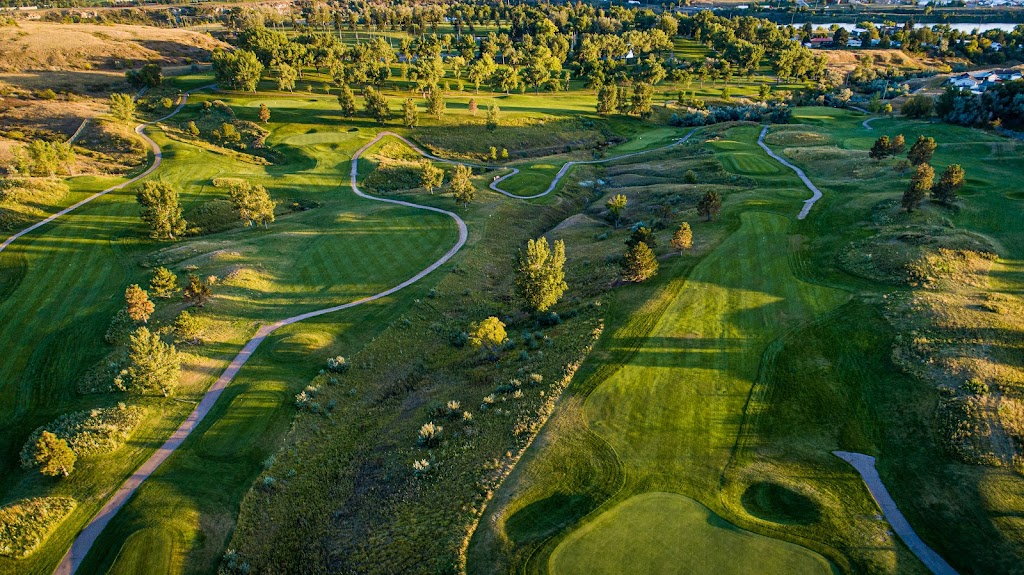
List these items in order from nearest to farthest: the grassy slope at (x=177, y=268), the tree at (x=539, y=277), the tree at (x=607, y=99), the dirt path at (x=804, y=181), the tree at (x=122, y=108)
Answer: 1. the grassy slope at (x=177, y=268)
2. the tree at (x=539, y=277)
3. the dirt path at (x=804, y=181)
4. the tree at (x=122, y=108)
5. the tree at (x=607, y=99)

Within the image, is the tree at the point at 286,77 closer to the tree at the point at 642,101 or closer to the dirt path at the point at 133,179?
the dirt path at the point at 133,179

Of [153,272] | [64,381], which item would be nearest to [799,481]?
[64,381]

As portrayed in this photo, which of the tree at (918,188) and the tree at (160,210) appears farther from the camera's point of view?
the tree at (160,210)

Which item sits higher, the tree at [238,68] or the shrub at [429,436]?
the tree at [238,68]

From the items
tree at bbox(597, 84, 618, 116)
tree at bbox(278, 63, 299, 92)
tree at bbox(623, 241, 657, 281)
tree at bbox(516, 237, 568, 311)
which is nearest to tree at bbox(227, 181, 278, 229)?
tree at bbox(516, 237, 568, 311)

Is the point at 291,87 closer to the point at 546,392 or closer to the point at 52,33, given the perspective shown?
the point at 52,33

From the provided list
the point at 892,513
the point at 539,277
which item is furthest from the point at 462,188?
the point at 892,513

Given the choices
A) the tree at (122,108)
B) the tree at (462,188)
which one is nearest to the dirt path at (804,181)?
the tree at (462,188)
